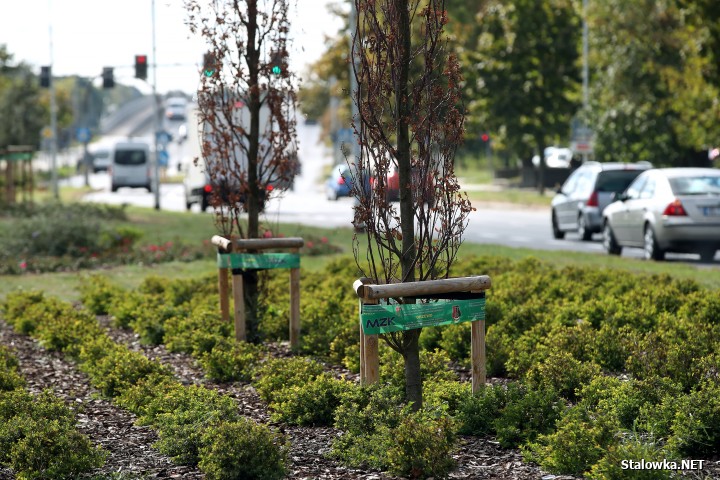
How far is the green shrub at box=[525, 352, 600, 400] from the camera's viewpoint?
833cm

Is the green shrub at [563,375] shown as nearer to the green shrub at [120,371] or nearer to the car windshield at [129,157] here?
the green shrub at [120,371]

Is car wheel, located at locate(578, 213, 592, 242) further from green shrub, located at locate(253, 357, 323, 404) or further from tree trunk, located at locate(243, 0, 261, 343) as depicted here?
green shrub, located at locate(253, 357, 323, 404)

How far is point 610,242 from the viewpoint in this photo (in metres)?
22.0

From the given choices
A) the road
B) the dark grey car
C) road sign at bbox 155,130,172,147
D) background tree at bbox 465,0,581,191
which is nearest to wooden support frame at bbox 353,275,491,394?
the road

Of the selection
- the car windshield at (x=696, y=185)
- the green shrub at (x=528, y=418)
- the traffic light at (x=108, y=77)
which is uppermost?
the traffic light at (x=108, y=77)

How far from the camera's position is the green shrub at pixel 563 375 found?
8328 millimetres

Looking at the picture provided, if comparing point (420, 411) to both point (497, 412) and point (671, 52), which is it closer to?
point (497, 412)

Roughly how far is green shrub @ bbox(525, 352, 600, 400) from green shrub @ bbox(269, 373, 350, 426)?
1.25m

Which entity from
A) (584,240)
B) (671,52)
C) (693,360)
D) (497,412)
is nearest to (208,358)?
(497,412)

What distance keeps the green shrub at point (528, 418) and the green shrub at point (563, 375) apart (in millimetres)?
791

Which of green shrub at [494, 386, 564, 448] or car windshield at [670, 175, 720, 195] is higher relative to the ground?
car windshield at [670, 175, 720, 195]

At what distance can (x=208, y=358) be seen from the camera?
9.77 metres

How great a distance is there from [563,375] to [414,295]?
1.37 meters

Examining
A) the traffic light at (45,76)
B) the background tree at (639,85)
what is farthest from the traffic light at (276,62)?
the traffic light at (45,76)
